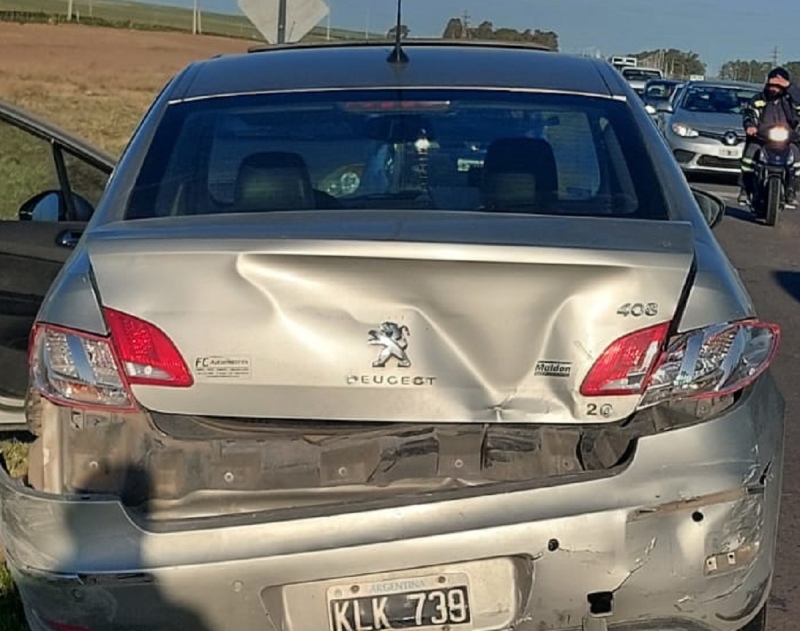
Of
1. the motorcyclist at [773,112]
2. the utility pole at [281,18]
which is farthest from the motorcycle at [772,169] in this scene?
the utility pole at [281,18]

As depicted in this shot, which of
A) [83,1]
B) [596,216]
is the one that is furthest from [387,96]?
[83,1]

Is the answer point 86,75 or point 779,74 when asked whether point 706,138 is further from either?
point 86,75

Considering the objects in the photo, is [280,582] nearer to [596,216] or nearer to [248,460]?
[248,460]

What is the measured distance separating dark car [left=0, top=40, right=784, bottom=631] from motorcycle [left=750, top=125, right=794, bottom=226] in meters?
12.0

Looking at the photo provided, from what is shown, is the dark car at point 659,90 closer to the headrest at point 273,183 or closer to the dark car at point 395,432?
the headrest at point 273,183

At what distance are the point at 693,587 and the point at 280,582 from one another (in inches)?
35.1

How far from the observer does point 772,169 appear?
14.6m

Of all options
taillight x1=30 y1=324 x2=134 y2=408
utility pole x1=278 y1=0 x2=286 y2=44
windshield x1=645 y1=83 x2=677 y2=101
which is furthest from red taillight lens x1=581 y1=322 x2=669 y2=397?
windshield x1=645 y1=83 x2=677 y2=101

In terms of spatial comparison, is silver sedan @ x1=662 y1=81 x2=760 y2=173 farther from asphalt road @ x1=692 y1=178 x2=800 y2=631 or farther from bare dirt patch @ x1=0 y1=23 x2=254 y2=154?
bare dirt patch @ x1=0 y1=23 x2=254 y2=154

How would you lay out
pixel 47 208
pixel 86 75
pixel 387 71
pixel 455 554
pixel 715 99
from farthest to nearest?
1. pixel 86 75
2. pixel 715 99
3. pixel 47 208
4. pixel 387 71
5. pixel 455 554

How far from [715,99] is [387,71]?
58.3ft

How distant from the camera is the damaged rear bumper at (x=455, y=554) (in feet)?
9.28

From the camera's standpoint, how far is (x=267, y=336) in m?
2.96

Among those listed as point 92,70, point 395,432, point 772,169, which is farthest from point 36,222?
point 92,70
